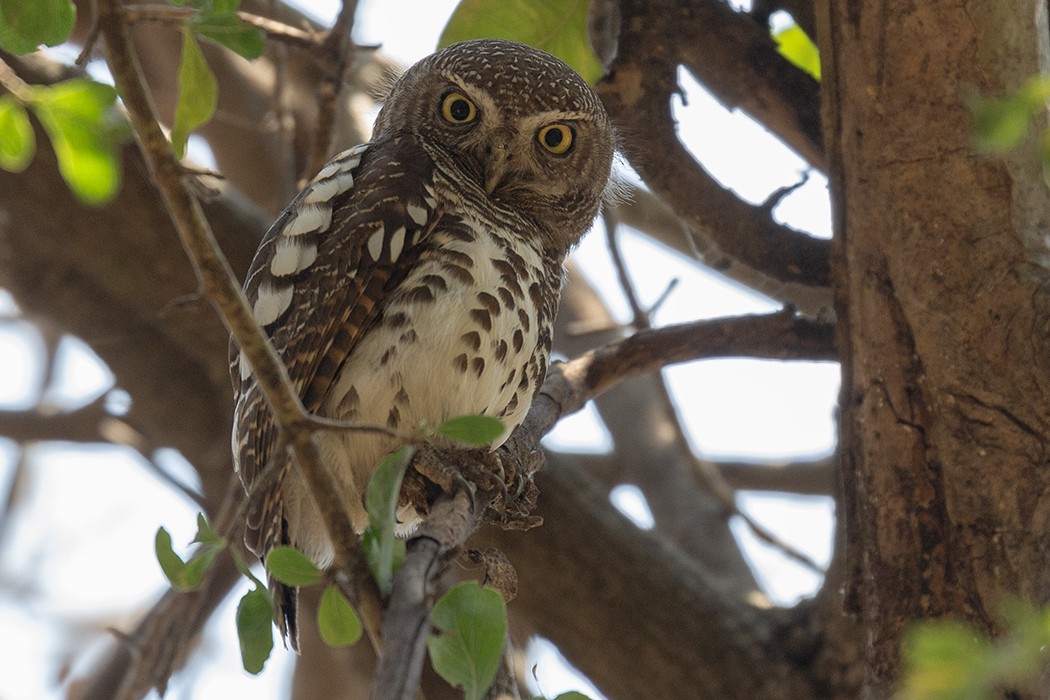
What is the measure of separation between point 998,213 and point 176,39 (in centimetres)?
436

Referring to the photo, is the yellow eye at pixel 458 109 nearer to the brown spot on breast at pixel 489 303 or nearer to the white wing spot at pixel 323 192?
the white wing spot at pixel 323 192

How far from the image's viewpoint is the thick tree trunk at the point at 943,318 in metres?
2.49

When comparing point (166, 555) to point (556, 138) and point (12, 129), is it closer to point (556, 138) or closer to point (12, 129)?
point (12, 129)

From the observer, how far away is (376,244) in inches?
108

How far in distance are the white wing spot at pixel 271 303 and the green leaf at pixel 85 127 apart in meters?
1.49

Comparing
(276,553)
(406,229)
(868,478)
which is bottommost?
(276,553)

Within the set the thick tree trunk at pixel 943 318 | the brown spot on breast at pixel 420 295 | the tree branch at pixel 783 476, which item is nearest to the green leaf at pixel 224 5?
the brown spot on breast at pixel 420 295

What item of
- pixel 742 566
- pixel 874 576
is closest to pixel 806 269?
pixel 874 576

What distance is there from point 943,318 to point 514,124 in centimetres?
142

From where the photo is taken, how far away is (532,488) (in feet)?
9.36

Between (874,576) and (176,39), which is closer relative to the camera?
(874,576)

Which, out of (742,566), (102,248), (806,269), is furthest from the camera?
(742,566)

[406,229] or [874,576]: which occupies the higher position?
[406,229]

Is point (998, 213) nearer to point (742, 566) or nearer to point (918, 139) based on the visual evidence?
point (918, 139)
